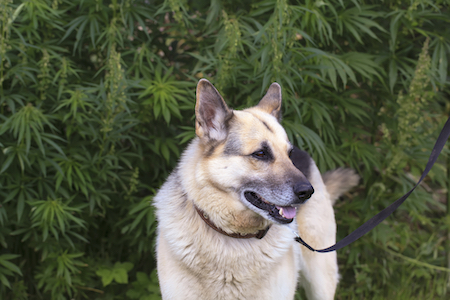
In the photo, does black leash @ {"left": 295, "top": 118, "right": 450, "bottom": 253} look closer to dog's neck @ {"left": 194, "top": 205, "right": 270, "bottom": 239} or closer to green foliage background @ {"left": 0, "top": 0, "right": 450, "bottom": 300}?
dog's neck @ {"left": 194, "top": 205, "right": 270, "bottom": 239}

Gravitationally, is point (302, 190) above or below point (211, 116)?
below

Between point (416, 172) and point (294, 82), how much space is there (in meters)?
1.65

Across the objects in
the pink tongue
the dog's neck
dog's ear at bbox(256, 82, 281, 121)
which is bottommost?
the dog's neck

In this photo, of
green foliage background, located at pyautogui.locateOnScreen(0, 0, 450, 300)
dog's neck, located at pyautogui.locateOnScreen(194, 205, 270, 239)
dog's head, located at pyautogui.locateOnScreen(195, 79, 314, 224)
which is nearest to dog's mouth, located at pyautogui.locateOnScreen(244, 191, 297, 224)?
dog's head, located at pyautogui.locateOnScreen(195, 79, 314, 224)

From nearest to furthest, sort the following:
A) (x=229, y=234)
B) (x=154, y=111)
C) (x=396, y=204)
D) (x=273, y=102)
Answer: (x=396, y=204), (x=229, y=234), (x=273, y=102), (x=154, y=111)

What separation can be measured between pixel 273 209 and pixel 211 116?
2.15 ft

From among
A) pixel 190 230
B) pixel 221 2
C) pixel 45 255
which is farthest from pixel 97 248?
pixel 221 2

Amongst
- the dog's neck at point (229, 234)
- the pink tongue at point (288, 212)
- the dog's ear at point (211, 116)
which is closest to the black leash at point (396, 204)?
the pink tongue at point (288, 212)

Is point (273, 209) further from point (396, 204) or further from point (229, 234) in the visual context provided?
point (396, 204)

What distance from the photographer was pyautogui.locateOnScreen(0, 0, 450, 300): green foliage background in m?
3.37

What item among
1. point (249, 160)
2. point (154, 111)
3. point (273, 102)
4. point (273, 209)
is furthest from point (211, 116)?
point (154, 111)

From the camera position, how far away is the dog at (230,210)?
7.63ft

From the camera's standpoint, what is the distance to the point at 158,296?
3.78m

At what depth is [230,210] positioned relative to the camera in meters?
2.39
